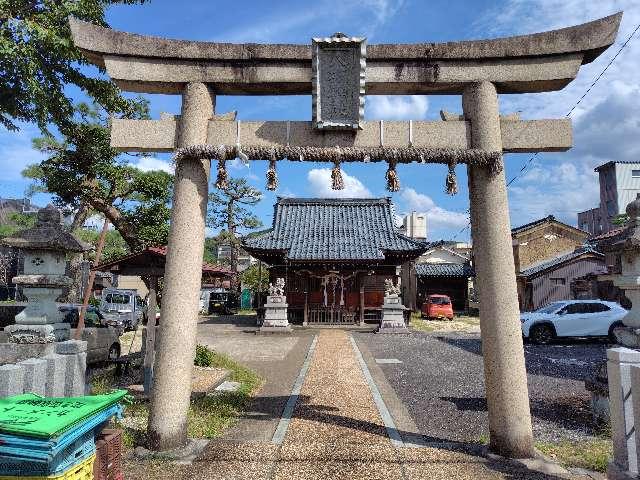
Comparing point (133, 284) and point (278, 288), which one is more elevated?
point (133, 284)

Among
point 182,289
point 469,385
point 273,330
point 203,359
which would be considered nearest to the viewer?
point 182,289

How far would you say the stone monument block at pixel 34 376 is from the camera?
4492 millimetres

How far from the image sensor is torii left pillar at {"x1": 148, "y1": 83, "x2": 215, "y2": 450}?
5.16 m

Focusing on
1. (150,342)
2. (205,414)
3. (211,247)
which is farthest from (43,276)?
(211,247)

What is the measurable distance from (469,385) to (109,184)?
1178 centimetres

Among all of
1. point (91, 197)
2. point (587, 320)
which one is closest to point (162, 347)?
point (91, 197)

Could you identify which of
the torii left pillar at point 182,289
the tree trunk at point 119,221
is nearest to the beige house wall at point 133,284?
the tree trunk at point 119,221

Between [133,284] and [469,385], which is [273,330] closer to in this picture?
[469,385]

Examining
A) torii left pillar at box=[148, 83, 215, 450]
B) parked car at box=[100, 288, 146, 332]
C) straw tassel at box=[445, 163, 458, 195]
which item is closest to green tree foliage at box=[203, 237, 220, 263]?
parked car at box=[100, 288, 146, 332]

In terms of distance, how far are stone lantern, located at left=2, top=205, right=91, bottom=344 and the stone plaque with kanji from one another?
14.2 ft

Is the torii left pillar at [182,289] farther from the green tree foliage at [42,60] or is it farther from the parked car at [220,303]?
the parked car at [220,303]

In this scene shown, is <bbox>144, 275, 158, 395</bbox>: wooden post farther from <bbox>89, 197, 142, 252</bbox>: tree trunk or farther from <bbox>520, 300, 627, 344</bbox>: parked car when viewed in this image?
<bbox>520, 300, 627, 344</bbox>: parked car

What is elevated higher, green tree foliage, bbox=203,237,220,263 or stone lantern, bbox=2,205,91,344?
green tree foliage, bbox=203,237,220,263

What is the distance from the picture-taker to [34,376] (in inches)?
180
